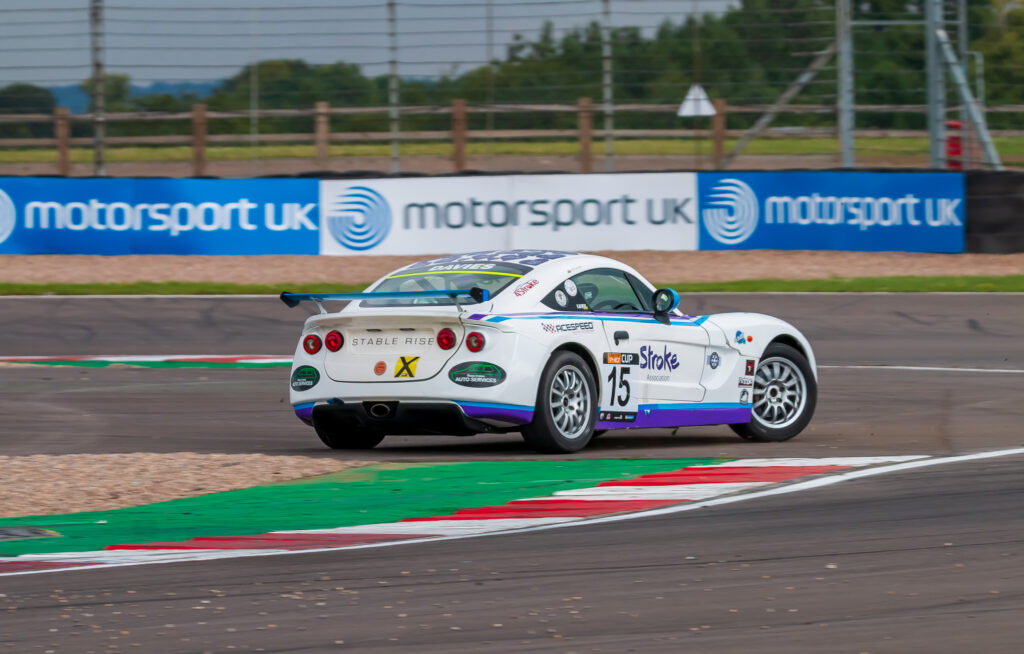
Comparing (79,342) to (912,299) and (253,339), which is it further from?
(912,299)

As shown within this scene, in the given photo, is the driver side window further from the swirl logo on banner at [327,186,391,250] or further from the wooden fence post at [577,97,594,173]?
the wooden fence post at [577,97,594,173]

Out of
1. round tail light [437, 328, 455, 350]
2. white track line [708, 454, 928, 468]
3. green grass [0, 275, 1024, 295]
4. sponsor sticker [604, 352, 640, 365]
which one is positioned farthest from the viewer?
green grass [0, 275, 1024, 295]

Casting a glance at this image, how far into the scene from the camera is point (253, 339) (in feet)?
58.7

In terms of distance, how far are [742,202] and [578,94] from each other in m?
3.73

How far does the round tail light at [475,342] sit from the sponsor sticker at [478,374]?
0.08m

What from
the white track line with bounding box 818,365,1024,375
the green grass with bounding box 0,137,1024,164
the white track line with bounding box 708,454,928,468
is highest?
the green grass with bounding box 0,137,1024,164

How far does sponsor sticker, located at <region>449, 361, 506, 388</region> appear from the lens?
956cm

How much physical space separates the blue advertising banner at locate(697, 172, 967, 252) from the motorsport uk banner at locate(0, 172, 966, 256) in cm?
2

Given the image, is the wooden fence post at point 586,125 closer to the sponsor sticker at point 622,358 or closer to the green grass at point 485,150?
the green grass at point 485,150

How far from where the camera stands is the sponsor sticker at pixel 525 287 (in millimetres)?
9930

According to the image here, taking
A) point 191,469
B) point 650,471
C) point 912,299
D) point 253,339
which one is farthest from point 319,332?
point 912,299

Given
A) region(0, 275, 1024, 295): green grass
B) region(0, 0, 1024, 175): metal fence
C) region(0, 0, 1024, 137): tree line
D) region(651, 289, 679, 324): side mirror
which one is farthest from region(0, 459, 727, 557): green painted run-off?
region(0, 0, 1024, 137): tree line

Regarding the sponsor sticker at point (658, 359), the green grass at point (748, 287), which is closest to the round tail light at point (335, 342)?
the sponsor sticker at point (658, 359)

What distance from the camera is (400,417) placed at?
973cm
